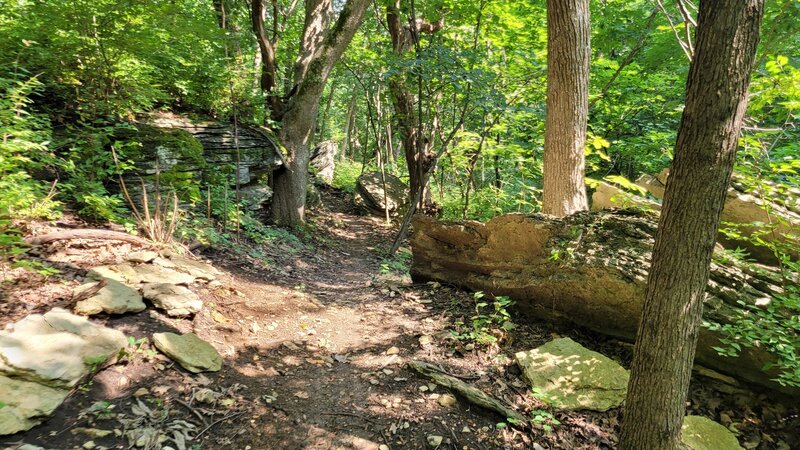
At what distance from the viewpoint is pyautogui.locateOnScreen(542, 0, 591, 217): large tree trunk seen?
4797 millimetres

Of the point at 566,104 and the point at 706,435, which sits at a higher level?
the point at 566,104

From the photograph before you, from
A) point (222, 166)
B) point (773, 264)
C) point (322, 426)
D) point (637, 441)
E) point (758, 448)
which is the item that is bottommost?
point (758, 448)

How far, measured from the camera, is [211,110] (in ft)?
26.0

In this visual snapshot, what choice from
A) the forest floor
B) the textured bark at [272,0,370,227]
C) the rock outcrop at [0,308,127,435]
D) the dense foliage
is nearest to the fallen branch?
the forest floor

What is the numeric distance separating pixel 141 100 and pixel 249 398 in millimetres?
5134

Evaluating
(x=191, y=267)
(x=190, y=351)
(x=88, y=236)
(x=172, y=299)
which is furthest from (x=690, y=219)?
(x=88, y=236)

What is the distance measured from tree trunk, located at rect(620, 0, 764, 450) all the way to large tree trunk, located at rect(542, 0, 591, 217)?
2.90m

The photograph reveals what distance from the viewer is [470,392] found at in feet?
10.5

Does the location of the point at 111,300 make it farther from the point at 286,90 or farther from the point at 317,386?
the point at 286,90

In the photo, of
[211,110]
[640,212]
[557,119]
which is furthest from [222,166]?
[640,212]

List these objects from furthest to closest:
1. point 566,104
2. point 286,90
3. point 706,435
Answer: point 286,90
point 566,104
point 706,435

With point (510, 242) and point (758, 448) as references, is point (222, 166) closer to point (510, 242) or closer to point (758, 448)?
point (510, 242)

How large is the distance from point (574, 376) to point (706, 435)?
945 mm

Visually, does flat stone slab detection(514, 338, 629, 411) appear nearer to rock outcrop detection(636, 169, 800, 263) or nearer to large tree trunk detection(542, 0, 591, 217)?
rock outcrop detection(636, 169, 800, 263)
